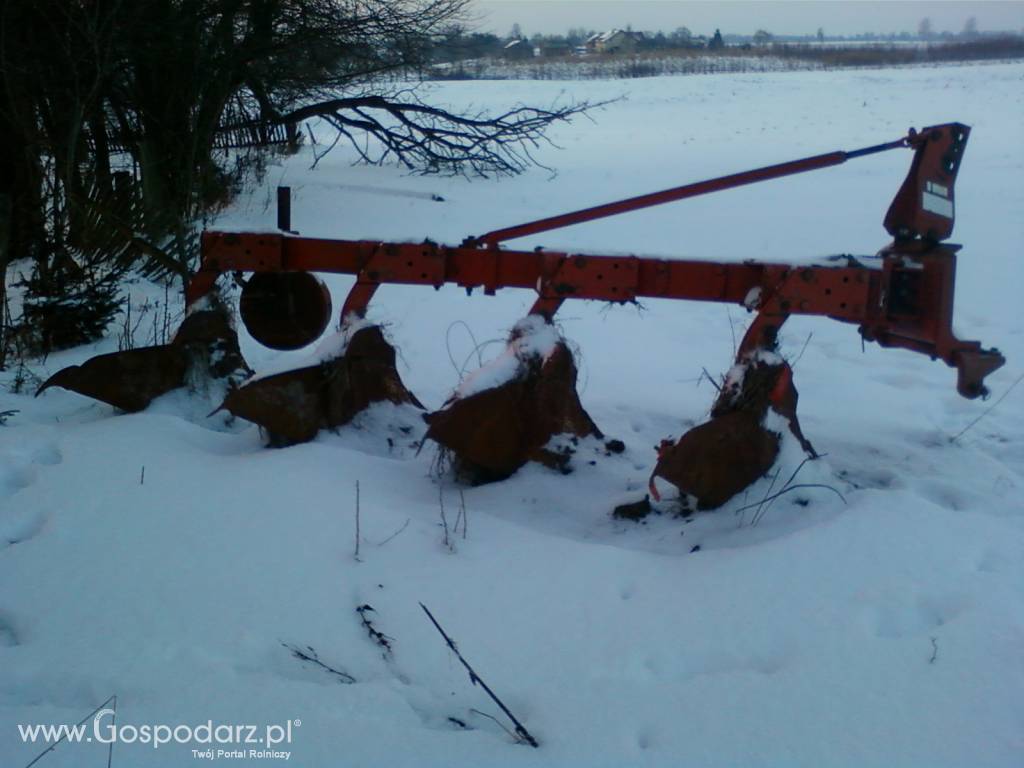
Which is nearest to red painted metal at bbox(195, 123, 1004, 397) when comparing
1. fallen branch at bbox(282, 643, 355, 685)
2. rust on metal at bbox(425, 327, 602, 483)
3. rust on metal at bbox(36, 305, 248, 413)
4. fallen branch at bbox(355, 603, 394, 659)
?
rust on metal at bbox(425, 327, 602, 483)

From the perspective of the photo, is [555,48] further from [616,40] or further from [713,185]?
[713,185]

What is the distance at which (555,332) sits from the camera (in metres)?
4.02

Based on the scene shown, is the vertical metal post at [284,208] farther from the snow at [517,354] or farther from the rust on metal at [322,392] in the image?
the snow at [517,354]

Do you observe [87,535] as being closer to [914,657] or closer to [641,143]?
[914,657]

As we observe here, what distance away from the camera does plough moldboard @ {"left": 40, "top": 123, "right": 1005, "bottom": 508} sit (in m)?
3.62

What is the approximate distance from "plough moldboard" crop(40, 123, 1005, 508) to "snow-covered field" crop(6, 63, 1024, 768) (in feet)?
0.59

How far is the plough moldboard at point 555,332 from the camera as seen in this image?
11.9ft

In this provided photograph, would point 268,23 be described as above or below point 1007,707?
above

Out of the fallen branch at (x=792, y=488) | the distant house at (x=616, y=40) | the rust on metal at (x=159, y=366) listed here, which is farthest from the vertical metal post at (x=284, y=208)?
the distant house at (x=616, y=40)

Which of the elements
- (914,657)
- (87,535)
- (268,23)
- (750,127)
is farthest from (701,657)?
(750,127)

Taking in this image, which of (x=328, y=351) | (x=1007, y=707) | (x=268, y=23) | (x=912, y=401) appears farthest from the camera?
(x=268, y=23)

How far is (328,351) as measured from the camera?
419cm

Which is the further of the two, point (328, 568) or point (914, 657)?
point (328, 568)

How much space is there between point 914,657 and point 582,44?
68090 millimetres
